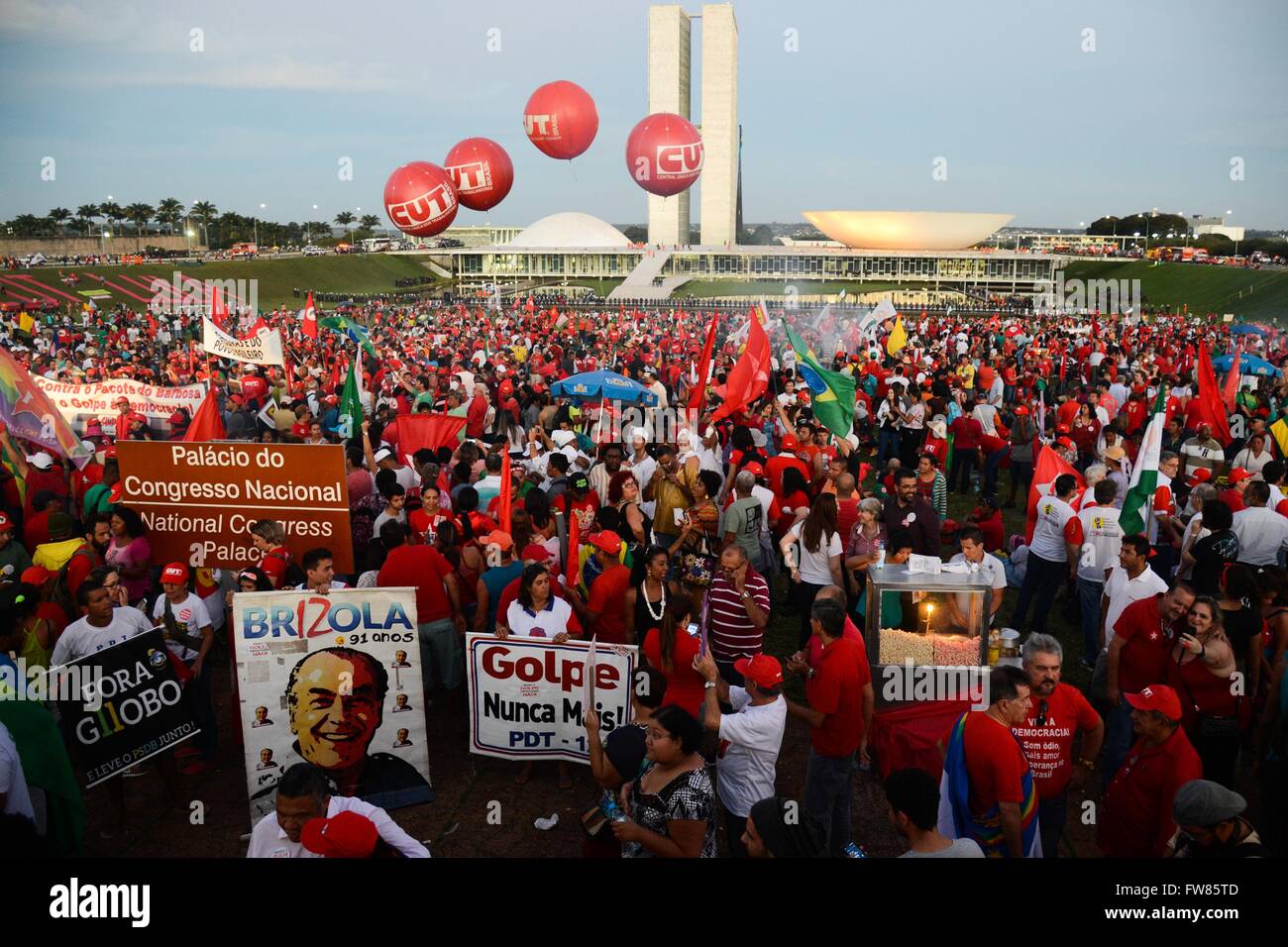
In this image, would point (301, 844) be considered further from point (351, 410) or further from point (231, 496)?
point (351, 410)

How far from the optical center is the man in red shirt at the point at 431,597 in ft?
19.9

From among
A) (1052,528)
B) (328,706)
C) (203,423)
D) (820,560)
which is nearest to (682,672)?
(328,706)

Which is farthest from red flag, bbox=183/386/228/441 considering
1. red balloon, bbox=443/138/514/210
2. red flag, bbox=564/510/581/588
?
red balloon, bbox=443/138/514/210

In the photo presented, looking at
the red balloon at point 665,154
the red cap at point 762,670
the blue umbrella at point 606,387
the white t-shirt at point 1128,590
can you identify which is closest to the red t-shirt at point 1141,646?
the white t-shirt at point 1128,590

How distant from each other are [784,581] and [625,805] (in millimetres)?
6107

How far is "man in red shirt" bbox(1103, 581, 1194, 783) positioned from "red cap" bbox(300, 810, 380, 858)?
4.17 metres

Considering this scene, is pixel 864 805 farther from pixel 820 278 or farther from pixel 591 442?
pixel 820 278

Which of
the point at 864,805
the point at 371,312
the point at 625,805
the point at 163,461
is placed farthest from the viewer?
the point at 371,312

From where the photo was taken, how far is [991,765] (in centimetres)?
371

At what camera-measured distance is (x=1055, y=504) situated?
743cm

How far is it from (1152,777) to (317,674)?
430cm

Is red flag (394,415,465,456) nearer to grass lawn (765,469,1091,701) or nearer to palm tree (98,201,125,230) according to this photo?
grass lawn (765,469,1091,701)

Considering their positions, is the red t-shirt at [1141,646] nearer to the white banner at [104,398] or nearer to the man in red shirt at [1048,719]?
the man in red shirt at [1048,719]

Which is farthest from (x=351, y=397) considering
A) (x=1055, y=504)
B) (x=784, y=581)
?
(x=1055, y=504)
